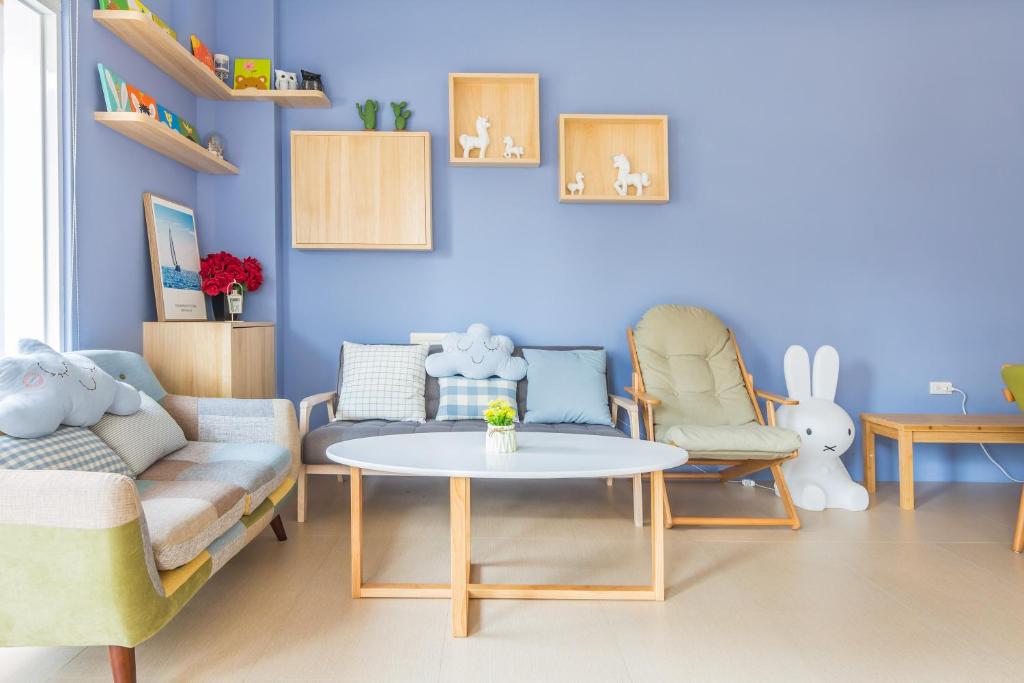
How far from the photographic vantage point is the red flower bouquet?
366 centimetres

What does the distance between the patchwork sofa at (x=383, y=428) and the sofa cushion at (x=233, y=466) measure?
0.37 meters

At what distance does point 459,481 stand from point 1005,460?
373cm

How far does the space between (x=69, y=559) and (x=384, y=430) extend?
5.66 ft

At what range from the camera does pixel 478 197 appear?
3996 mm

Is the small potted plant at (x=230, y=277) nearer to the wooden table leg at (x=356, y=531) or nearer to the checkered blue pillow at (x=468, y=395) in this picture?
the checkered blue pillow at (x=468, y=395)

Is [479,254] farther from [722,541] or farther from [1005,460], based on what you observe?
[1005,460]

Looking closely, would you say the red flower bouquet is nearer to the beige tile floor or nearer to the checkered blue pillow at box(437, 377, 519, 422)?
the checkered blue pillow at box(437, 377, 519, 422)

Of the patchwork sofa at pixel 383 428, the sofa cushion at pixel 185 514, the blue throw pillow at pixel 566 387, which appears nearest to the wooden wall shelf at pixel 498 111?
the blue throw pillow at pixel 566 387

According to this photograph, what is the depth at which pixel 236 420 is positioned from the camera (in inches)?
110

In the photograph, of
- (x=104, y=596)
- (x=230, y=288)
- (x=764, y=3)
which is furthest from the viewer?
(x=764, y=3)

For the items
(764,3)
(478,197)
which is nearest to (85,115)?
(478,197)

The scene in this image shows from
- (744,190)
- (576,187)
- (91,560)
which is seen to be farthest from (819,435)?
(91,560)

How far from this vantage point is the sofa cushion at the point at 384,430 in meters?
3.12

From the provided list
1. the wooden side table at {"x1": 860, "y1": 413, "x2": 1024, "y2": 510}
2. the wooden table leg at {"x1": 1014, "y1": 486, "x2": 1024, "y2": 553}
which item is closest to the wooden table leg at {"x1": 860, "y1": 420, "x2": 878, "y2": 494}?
the wooden side table at {"x1": 860, "y1": 413, "x2": 1024, "y2": 510}
